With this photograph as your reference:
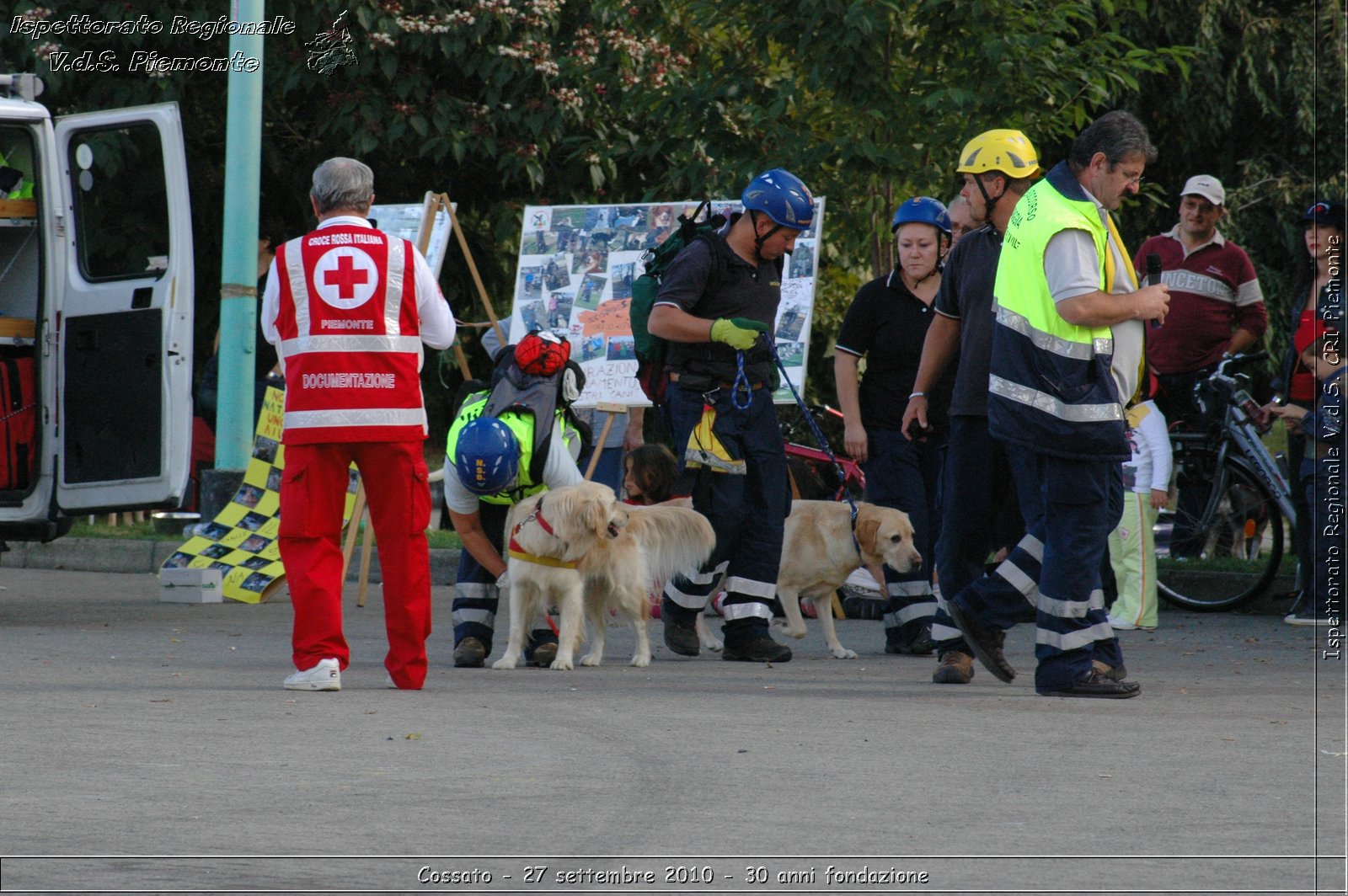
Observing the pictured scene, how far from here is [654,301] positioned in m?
8.66

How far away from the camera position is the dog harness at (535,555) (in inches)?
306

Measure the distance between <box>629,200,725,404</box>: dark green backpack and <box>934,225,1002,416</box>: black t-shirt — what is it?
1362mm

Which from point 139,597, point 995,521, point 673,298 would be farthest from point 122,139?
point 995,521

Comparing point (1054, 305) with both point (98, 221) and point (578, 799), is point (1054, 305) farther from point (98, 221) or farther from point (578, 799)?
point (98, 221)

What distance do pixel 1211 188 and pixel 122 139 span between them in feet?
28.7

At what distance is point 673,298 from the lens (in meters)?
8.41

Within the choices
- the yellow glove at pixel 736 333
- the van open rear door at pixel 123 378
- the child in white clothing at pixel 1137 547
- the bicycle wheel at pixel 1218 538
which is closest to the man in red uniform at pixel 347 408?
the yellow glove at pixel 736 333

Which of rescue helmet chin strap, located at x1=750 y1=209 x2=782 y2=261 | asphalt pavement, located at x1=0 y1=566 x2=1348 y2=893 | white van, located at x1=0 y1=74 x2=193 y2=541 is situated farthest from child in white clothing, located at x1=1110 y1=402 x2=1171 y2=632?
white van, located at x1=0 y1=74 x2=193 y2=541

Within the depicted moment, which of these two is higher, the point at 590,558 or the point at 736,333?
the point at 736,333

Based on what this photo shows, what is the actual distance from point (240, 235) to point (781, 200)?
519 centimetres

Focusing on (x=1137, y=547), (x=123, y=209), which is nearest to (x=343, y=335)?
(x=1137, y=547)

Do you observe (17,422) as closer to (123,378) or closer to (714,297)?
(123,378)

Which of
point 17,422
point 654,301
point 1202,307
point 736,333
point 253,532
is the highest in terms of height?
point 1202,307

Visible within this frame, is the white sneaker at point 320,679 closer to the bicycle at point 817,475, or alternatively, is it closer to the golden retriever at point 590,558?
the golden retriever at point 590,558
